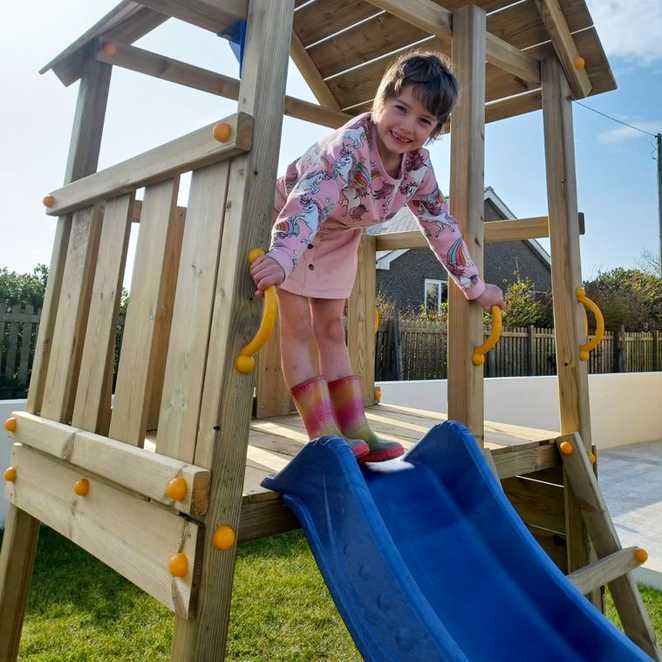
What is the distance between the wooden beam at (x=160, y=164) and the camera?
1.20 metres

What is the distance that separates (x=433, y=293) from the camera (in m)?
15.6

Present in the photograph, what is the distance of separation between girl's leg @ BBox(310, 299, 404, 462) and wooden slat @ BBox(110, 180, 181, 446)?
2.04 feet

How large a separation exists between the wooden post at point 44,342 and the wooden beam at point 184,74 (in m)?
0.11

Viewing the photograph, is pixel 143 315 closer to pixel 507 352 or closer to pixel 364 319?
pixel 364 319

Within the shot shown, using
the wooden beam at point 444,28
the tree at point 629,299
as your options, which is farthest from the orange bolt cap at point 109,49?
the tree at point 629,299

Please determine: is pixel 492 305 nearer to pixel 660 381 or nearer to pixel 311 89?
pixel 311 89

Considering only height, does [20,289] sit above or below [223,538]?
above

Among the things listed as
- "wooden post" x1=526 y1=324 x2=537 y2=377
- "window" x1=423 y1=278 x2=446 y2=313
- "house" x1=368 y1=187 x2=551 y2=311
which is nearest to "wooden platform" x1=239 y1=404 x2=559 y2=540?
"wooden post" x1=526 y1=324 x2=537 y2=377

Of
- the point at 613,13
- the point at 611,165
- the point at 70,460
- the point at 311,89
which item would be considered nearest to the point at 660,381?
the point at 613,13

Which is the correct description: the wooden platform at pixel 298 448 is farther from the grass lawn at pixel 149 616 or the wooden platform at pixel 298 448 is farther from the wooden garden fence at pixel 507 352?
the wooden garden fence at pixel 507 352

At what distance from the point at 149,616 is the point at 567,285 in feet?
8.22

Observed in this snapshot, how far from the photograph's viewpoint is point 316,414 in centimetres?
155

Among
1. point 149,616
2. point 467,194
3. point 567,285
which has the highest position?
point 467,194

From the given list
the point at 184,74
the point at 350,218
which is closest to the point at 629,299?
the point at 184,74
